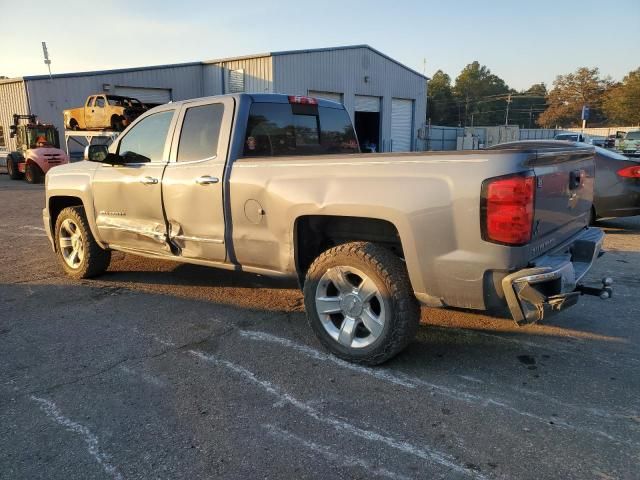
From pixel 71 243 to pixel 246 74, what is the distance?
79.0 feet

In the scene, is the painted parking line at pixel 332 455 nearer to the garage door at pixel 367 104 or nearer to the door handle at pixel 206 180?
the door handle at pixel 206 180

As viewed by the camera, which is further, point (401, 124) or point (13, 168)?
point (401, 124)

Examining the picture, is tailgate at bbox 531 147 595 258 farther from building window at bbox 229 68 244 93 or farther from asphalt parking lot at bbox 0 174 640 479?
building window at bbox 229 68 244 93

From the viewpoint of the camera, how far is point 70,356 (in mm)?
4004

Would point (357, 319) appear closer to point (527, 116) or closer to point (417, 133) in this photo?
point (417, 133)

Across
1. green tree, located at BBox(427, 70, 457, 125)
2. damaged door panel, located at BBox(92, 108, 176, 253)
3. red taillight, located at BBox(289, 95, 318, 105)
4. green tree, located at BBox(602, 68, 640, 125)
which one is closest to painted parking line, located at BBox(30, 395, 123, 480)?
damaged door panel, located at BBox(92, 108, 176, 253)

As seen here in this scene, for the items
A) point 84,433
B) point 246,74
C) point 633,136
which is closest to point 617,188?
point 84,433

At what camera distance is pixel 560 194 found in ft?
11.8

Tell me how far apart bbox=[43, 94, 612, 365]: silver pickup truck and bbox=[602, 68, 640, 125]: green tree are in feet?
263

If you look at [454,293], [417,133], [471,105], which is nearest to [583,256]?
[454,293]

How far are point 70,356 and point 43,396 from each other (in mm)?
639

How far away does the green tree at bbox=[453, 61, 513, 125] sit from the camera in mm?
102062

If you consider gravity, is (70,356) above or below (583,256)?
below

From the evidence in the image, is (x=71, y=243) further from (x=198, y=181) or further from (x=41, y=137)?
(x=41, y=137)
